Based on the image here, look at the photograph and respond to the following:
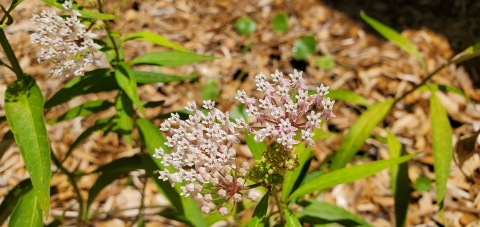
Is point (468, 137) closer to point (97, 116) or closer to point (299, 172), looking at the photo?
point (299, 172)

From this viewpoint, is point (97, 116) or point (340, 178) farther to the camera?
point (97, 116)

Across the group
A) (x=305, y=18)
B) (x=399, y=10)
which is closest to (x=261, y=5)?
(x=305, y=18)

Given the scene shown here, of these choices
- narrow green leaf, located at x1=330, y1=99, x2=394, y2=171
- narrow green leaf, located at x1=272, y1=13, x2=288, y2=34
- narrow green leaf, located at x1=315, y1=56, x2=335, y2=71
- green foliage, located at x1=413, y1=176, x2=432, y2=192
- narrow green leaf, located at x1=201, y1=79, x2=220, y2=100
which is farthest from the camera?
narrow green leaf, located at x1=272, y1=13, x2=288, y2=34

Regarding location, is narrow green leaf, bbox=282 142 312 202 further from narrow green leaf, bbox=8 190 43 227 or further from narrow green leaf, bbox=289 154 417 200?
narrow green leaf, bbox=8 190 43 227

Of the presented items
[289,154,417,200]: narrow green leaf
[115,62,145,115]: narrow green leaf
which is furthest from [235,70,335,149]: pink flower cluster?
[115,62,145,115]: narrow green leaf

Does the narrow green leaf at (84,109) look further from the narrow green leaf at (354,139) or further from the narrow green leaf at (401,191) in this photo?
the narrow green leaf at (401,191)

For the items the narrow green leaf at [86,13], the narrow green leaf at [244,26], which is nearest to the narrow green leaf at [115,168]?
the narrow green leaf at [86,13]

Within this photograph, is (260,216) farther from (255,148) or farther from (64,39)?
(64,39)
